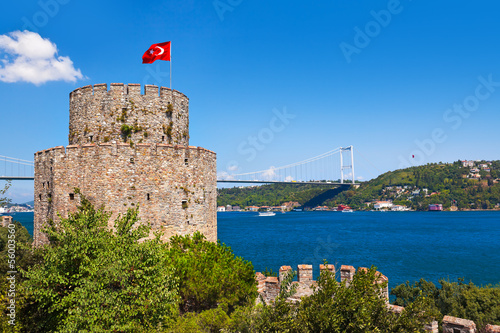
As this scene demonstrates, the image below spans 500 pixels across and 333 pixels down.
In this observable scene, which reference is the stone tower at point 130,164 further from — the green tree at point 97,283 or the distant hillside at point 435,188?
the distant hillside at point 435,188

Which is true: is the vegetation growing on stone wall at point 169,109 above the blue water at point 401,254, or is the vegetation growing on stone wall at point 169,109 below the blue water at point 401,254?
above

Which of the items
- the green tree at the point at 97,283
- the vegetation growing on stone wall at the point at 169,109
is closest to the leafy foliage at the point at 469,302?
the green tree at the point at 97,283

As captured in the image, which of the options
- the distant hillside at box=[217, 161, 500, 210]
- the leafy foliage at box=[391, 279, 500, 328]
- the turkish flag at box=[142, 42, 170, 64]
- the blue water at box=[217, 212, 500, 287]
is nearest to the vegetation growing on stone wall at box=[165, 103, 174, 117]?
the turkish flag at box=[142, 42, 170, 64]

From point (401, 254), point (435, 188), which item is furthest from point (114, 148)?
point (435, 188)

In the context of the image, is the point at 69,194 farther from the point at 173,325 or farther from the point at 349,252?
the point at 349,252

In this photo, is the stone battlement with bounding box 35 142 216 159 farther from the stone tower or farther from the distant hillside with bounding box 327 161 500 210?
the distant hillside with bounding box 327 161 500 210

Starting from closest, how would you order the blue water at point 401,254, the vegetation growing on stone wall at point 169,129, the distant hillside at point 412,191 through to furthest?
1. the vegetation growing on stone wall at point 169,129
2. the blue water at point 401,254
3. the distant hillside at point 412,191

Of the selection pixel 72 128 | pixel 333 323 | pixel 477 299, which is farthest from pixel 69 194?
pixel 477 299
